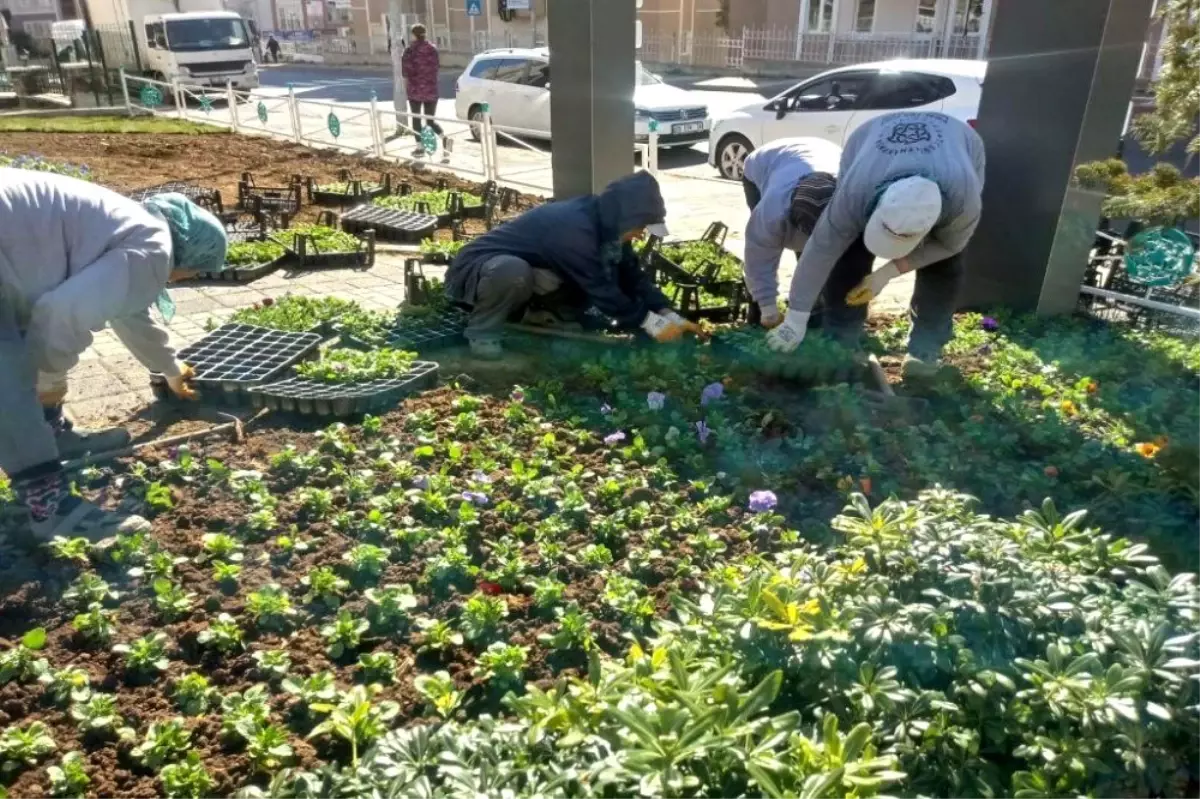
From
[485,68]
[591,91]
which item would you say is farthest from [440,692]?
[485,68]

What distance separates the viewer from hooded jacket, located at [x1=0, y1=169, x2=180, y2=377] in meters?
3.30

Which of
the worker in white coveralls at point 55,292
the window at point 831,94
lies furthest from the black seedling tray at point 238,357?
the window at point 831,94

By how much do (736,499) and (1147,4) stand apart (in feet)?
12.7

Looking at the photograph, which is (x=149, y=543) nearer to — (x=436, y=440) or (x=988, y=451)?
(x=436, y=440)

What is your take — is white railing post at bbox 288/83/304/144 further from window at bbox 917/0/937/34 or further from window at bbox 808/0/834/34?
window at bbox 917/0/937/34

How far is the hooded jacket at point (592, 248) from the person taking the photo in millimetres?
4586

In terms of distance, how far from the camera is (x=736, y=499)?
3.47 m

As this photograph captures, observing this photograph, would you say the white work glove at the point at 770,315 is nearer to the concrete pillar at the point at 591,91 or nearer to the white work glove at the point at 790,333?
the white work glove at the point at 790,333

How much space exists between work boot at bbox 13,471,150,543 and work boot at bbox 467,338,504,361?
2.06 metres

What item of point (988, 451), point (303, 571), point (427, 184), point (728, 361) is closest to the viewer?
point (303, 571)

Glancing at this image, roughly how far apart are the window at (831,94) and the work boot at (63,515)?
395 inches

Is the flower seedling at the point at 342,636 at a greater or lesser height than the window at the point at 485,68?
lesser

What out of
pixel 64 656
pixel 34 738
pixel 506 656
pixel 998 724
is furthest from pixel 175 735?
pixel 998 724

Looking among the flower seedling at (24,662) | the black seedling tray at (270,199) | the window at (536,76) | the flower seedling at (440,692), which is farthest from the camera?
the window at (536,76)
